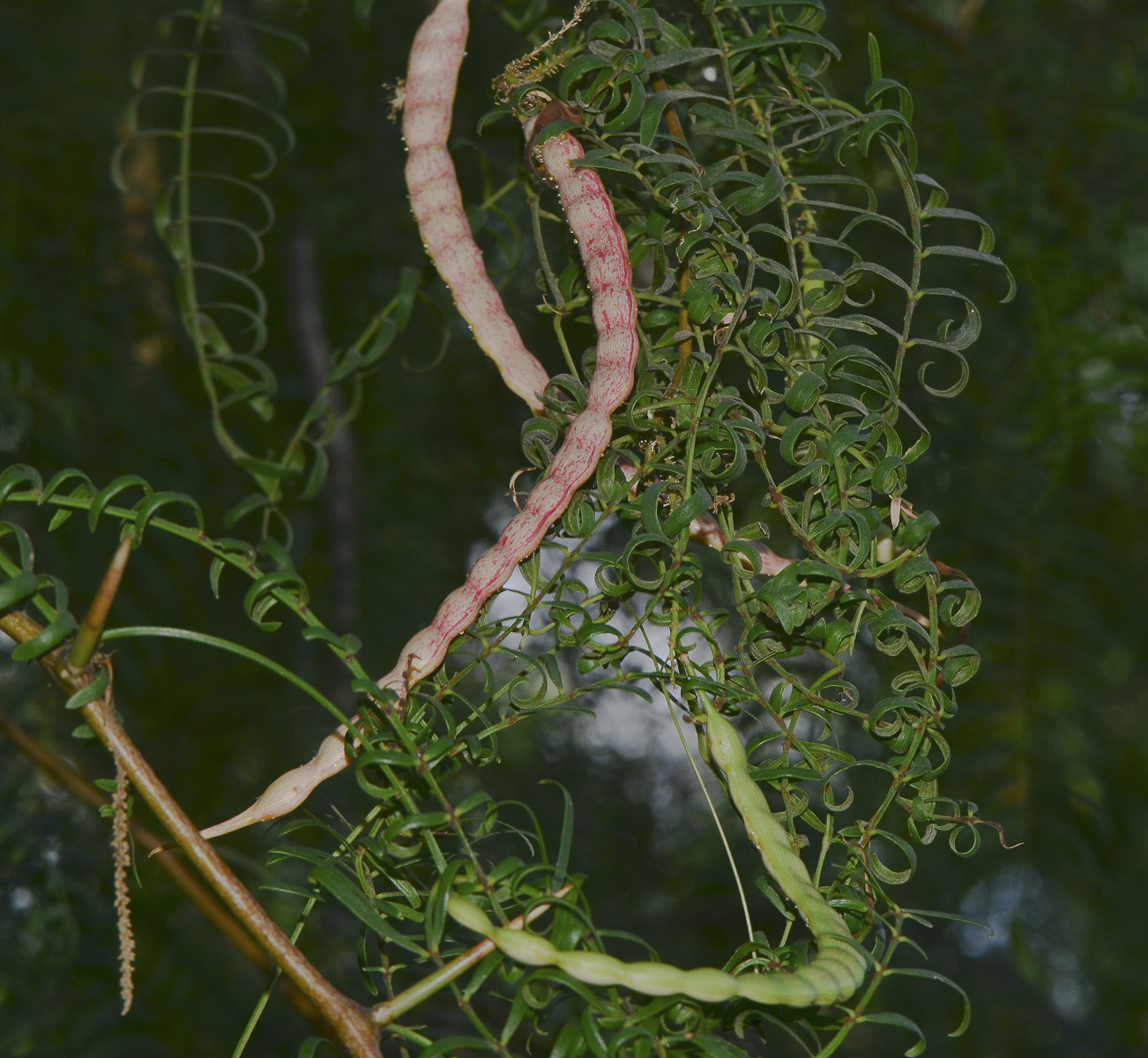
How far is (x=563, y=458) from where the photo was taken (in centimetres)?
24

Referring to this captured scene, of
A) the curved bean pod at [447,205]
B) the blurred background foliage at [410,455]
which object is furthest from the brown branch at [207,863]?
the blurred background foliage at [410,455]

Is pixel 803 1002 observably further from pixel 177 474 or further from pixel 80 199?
pixel 80 199

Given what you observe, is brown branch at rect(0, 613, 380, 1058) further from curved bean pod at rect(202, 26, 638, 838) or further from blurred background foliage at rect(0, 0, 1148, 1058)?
blurred background foliage at rect(0, 0, 1148, 1058)

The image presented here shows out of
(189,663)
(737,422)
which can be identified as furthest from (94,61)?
(737,422)

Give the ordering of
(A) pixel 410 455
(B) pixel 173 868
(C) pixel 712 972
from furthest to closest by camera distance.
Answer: (A) pixel 410 455, (B) pixel 173 868, (C) pixel 712 972

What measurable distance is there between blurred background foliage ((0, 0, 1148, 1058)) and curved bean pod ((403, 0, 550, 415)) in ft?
0.71

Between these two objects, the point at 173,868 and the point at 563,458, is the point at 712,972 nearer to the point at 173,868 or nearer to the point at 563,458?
the point at 563,458

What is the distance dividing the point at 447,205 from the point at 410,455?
0.45 m

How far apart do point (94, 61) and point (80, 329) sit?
0.19 metres

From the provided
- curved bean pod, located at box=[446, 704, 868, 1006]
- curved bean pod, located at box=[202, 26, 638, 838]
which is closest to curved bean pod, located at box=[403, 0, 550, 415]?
curved bean pod, located at box=[202, 26, 638, 838]

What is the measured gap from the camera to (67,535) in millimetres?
577

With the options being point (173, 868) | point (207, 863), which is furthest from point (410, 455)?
point (207, 863)

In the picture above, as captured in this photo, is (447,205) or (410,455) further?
(410,455)

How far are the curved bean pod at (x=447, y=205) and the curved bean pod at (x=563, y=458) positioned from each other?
35mm
